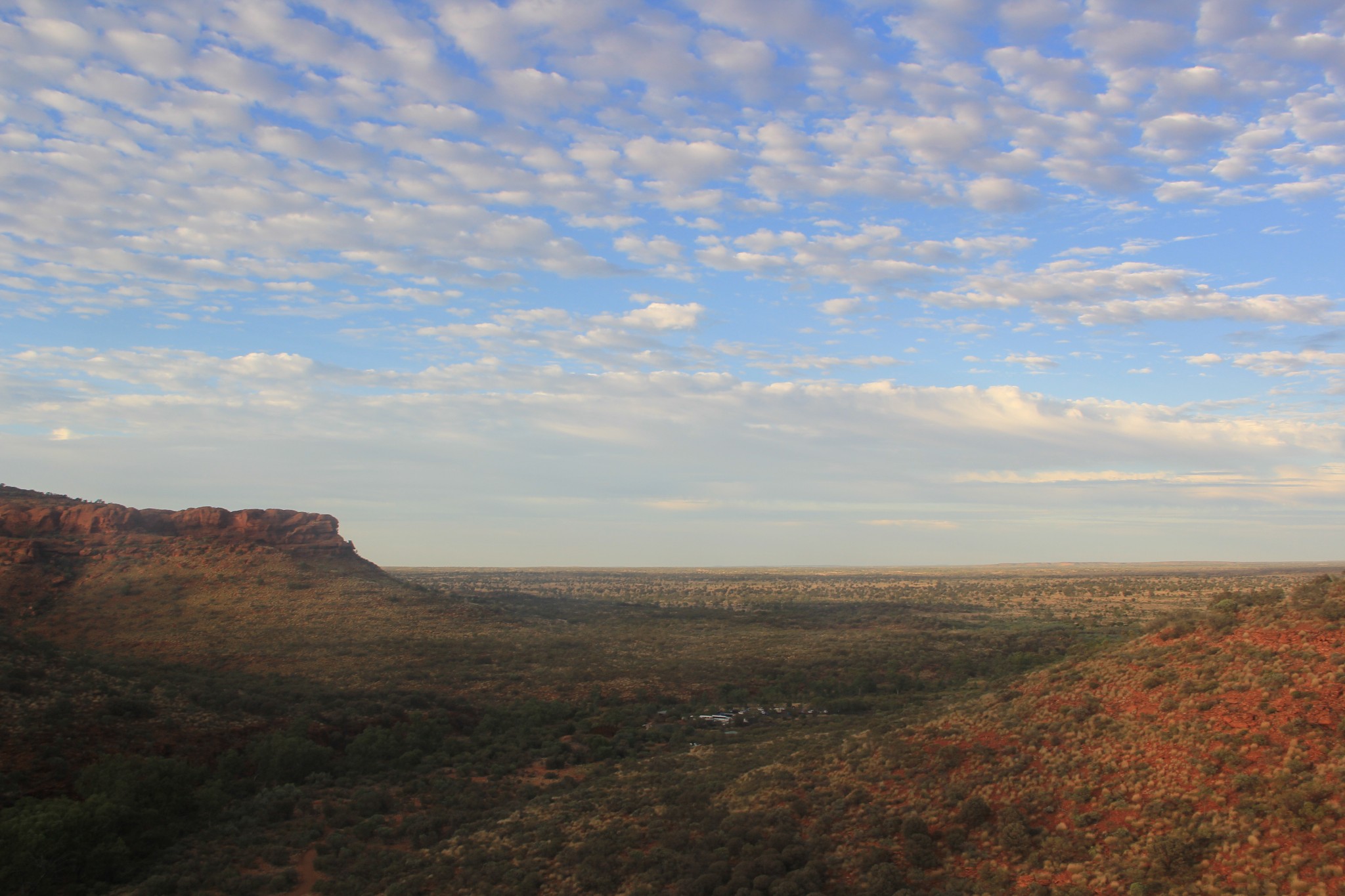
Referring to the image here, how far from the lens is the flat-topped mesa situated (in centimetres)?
6034

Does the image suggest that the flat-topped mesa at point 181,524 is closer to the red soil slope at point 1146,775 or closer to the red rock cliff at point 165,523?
the red rock cliff at point 165,523

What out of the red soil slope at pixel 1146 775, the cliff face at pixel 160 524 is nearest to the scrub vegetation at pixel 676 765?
the red soil slope at pixel 1146 775

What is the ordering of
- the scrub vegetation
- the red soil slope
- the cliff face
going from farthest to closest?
the cliff face, the scrub vegetation, the red soil slope

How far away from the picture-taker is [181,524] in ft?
218

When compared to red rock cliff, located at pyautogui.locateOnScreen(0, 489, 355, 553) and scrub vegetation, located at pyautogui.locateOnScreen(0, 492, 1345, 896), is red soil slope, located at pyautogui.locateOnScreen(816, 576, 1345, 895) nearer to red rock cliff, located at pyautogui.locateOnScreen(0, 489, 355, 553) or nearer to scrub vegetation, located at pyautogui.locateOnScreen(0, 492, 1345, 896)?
scrub vegetation, located at pyautogui.locateOnScreen(0, 492, 1345, 896)

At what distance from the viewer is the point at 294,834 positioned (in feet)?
71.7

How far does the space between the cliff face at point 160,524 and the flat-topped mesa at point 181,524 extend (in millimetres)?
44

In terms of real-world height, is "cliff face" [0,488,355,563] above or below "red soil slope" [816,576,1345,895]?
above

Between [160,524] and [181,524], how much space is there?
1.59 metres

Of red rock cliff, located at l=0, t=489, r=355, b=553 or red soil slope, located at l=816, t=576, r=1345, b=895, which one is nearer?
red soil slope, located at l=816, t=576, r=1345, b=895

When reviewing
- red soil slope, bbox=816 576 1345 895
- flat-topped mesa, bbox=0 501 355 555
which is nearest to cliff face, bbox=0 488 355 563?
flat-topped mesa, bbox=0 501 355 555

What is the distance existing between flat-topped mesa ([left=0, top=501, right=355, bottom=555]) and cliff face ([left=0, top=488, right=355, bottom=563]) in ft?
0.15

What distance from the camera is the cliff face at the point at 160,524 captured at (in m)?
60.1

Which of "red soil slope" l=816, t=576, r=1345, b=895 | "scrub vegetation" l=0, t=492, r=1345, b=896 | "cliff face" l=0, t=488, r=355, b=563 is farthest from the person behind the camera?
"cliff face" l=0, t=488, r=355, b=563
